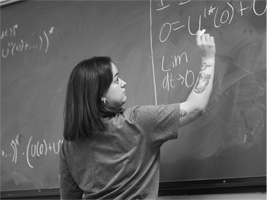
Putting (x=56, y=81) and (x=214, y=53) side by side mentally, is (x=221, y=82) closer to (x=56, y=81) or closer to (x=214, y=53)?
(x=214, y=53)

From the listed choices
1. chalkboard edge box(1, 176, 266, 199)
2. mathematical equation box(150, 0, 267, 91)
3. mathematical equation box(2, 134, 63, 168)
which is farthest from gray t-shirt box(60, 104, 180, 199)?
mathematical equation box(2, 134, 63, 168)

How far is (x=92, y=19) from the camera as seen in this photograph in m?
2.81

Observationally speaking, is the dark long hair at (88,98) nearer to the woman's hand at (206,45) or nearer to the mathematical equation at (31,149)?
the woman's hand at (206,45)

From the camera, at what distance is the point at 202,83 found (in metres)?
2.12

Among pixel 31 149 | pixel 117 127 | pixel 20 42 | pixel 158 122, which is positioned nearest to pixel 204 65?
pixel 158 122

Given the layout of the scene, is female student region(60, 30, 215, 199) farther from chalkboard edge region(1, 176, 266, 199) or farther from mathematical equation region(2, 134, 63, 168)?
mathematical equation region(2, 134, 63, 168)

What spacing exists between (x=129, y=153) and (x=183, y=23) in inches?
24.1

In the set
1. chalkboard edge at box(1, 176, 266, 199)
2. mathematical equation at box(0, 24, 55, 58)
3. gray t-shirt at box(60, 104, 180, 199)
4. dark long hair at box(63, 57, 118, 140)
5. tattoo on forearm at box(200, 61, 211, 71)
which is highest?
mathematical equation at box(0, 24, 55, 58)

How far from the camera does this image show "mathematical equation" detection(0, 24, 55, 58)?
9.89 feet

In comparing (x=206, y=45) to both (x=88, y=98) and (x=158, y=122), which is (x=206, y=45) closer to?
(x=158, y=122)

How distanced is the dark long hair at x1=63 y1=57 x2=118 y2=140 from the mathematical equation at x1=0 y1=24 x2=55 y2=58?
2.78ft

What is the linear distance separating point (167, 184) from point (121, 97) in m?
0.44

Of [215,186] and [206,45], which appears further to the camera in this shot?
[215,186]

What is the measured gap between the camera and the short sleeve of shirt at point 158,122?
2068 millimetres
